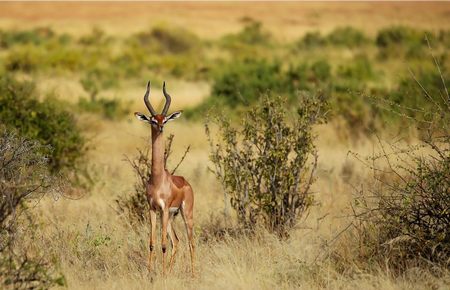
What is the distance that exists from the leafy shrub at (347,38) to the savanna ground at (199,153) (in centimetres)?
13

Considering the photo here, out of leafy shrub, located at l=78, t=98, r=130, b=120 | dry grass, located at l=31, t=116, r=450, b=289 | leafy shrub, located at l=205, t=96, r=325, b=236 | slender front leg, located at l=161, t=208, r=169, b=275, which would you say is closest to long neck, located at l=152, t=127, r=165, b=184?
slender front leg, located at l=161, t=208, r=169, b=275

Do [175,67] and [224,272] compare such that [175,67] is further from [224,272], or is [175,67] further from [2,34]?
[224,272]

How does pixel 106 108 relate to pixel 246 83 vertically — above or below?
below

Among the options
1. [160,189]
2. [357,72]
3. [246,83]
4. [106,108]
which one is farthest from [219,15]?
[160,189]

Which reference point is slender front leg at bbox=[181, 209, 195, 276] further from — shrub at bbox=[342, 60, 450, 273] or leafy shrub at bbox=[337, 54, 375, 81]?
leafy shrub at bbox=[337, 54, 375, 81]

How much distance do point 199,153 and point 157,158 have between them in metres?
8.70

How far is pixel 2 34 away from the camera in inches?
1938

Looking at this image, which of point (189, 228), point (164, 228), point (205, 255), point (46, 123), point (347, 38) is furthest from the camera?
point (347, 38)

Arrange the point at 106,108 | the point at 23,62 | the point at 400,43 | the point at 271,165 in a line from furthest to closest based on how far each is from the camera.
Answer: the point at 400,43 < the point at 23,62 < the point at 106,108 < the point at 271,165

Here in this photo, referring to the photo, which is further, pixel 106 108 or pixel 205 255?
pixel 106 108

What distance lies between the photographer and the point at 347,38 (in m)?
52.8

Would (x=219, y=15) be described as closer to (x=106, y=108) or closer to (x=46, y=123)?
(x=106, y=108)

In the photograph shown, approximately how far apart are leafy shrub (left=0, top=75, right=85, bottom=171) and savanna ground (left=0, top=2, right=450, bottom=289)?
39 cm

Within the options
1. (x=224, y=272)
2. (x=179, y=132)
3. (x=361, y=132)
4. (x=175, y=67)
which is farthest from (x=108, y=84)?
(x=224, y=272)
